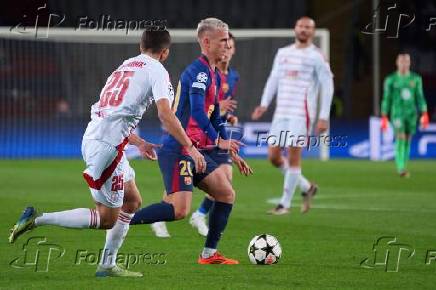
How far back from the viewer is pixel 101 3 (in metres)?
32.8

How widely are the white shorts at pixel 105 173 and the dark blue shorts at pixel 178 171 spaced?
98cm

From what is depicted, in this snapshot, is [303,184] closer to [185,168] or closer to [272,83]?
[272,83]

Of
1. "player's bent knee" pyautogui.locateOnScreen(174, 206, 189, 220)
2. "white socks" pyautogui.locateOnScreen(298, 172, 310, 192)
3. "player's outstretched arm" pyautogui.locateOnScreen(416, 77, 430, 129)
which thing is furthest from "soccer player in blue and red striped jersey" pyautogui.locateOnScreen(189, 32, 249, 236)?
"player's outstretched arm" pyautogui.locateOnScreen(416, 77, 430, 129)

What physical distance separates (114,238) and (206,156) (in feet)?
4.77

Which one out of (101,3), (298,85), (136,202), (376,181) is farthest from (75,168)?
(136,202)

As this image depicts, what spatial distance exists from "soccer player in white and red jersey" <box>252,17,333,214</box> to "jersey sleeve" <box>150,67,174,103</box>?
5749 mm

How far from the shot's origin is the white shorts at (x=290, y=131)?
536 inches

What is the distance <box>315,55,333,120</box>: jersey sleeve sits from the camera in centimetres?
1372

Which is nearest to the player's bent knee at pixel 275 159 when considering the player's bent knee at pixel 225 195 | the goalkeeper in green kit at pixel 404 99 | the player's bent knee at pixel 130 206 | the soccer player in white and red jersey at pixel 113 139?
the player's bent knee at pixel 225 195

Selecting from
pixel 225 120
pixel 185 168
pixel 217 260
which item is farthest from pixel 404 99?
pixel 185 168

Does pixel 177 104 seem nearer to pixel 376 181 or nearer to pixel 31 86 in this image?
pixel 376 181

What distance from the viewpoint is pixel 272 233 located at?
456 inches

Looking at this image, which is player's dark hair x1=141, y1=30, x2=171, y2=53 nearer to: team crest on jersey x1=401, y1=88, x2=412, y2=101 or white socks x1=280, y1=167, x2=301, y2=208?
white socks x1=280, y1=167, x2=301, y2=208

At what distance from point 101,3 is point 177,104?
23.9 m
